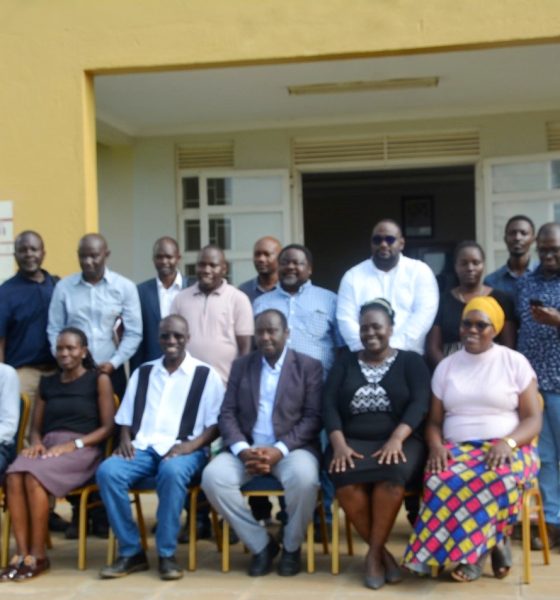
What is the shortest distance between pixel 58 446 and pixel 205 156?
446cm

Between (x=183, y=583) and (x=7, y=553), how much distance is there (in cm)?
114

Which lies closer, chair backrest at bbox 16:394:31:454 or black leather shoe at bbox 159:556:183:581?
black leather shoe at bbox 159:556:183:581

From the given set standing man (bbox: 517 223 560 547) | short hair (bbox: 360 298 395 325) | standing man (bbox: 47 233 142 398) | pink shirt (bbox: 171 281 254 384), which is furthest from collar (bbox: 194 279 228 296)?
standing man (bbox: 517 223 560 547)

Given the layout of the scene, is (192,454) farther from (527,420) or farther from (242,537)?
(527,420)

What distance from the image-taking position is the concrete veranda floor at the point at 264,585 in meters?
4.96

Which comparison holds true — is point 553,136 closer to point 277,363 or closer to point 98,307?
point 277,363

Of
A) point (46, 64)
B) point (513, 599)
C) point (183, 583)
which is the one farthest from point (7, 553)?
point (46, 64)

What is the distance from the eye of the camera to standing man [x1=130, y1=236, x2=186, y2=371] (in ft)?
21.1

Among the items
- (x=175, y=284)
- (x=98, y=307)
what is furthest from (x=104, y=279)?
(x=175, y=284)

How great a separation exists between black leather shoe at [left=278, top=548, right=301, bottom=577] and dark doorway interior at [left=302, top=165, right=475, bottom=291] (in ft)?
22.9

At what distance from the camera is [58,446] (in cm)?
575

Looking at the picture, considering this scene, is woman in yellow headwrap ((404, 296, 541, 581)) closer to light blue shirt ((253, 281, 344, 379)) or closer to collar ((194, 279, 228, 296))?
light blue shirt ((253, 281, 344, 379))

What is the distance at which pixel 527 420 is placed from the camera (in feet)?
17.0

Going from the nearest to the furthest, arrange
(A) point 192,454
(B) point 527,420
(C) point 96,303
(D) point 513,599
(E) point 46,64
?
(D) point 513,599, (B) point 527,420, (A) point 192,454, (C) point 96,303, (E) point 46,64
